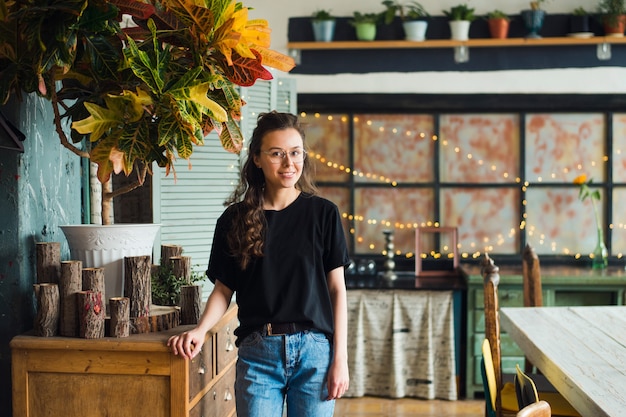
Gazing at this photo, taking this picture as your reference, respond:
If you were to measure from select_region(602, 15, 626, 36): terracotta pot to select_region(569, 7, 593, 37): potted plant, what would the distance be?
0.37 feet

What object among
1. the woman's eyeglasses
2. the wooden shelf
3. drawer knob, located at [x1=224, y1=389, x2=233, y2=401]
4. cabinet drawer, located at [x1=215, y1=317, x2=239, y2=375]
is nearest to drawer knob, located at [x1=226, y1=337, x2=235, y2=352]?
cabinet drawer, located at [x1=215, y1=317, x2=239, y2=375]

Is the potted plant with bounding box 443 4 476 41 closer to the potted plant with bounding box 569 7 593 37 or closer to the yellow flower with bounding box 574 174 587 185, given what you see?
the potted plant with bounding box 569 7 593 37

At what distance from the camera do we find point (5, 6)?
2.21 meters

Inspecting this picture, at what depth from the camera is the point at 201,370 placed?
2.55 metres

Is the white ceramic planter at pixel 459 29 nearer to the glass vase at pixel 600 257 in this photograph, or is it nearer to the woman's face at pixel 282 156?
the glass vase at pixel 600 257

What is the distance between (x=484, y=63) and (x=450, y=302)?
1.63 meters

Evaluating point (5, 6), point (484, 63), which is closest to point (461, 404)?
point (484, 63)

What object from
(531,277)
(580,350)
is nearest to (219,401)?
(580,350)

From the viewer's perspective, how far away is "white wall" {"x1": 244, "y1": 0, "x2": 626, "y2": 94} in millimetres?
5660

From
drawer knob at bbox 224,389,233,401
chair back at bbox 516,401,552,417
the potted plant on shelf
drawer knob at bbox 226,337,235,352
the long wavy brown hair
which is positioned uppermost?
the potted plant on shelf

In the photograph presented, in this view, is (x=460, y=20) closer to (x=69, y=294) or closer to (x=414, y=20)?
(x=414, y=20)

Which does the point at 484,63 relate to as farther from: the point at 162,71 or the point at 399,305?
the point at 162,71

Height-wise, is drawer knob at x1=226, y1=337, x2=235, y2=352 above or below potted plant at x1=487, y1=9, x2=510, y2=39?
below

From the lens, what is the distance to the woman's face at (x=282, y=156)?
2.47m
